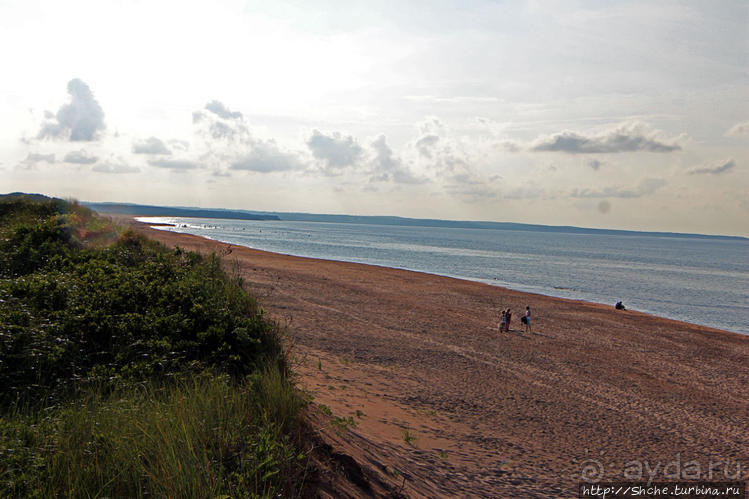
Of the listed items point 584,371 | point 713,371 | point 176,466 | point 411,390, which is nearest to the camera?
point 176,466

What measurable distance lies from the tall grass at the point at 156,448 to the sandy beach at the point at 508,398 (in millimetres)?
1217

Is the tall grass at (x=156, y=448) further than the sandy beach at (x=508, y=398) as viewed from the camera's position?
No

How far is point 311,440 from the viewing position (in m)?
5.41

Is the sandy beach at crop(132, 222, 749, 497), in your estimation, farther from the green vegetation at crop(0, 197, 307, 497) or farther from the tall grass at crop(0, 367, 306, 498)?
the green vegetation at crop(0, 197, 307, 497)

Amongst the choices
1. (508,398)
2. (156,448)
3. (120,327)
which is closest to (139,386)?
(120,327)

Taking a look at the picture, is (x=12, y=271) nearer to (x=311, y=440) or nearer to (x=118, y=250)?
(x=118, y=250)

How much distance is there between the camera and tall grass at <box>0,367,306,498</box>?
381 cm

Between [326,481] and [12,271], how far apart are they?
8.79 metres

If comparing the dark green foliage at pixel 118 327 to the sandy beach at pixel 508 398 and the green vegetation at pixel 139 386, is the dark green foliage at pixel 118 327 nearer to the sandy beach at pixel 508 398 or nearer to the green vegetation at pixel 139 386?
the green vegetation at pixel 139 386

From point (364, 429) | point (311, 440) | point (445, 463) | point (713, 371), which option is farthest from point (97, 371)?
point (713, 371)

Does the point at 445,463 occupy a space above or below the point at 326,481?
below

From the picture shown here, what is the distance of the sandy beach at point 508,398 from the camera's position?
25.7 ft

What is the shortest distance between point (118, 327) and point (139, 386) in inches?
53.1

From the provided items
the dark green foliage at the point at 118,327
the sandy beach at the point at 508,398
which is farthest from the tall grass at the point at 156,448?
the sandy beach at the point at 508,398
